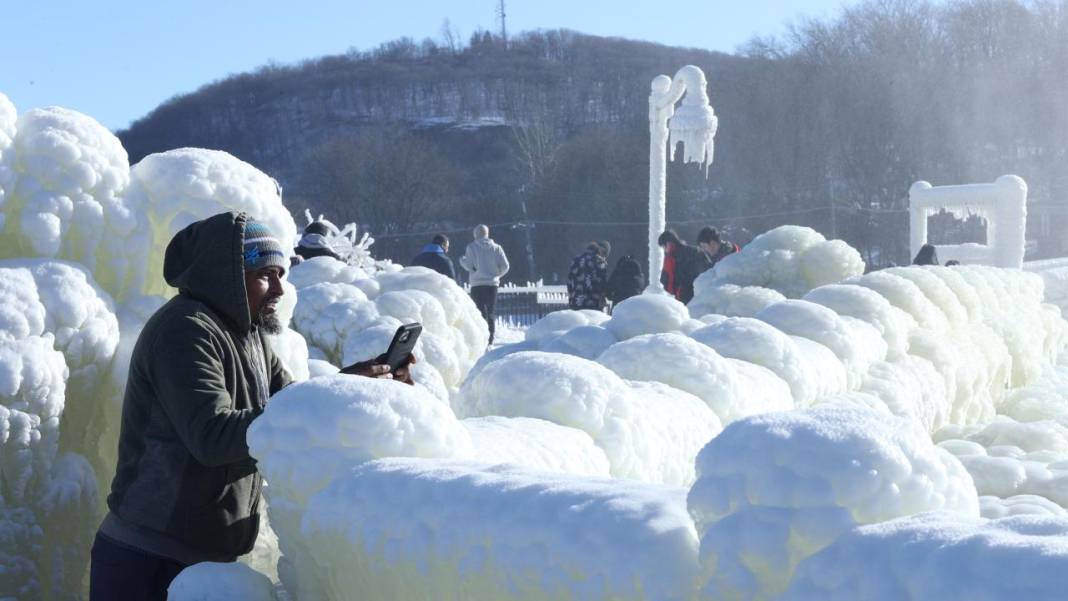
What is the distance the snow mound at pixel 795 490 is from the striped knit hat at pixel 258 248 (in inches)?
46.7

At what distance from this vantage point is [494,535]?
1694 mm

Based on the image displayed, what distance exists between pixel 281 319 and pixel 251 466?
2.34 ft

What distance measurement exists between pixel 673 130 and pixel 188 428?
10211mm

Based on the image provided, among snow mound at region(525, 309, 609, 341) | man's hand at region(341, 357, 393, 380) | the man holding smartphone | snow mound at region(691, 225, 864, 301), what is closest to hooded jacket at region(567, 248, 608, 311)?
snow mound at region(691, 225, 864, 301)

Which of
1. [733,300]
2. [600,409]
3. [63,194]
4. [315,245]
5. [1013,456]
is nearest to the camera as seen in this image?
[63,194]

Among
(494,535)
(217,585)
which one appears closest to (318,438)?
(217,585)

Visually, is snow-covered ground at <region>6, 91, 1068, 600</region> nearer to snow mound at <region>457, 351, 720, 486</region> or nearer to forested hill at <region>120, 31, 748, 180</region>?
snow mound at <region>457, 351, 720, 486</region>

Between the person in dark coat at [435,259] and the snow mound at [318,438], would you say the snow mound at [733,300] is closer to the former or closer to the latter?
the person in dark coat at [435,259]

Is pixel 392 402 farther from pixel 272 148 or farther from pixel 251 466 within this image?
pixel 272 148

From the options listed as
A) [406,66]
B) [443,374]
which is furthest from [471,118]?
[443,374]

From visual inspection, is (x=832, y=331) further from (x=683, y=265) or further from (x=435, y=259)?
(x=435, y=259)

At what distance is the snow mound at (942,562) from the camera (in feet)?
3.87

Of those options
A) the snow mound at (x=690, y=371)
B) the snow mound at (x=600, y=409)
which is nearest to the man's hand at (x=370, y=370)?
the snow mound at (x=600, y=409)

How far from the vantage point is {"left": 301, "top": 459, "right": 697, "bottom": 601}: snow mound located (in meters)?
1.57
